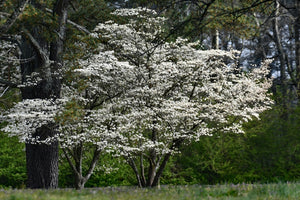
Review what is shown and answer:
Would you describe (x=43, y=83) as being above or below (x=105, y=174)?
above

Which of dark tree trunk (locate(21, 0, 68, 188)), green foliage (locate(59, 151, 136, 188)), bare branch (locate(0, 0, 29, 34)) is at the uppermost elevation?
bare branch (locate(0, 0, 29, 34))

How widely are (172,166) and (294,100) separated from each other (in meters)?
6.00

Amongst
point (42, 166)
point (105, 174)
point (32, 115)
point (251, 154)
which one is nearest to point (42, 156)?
point (42, 166)

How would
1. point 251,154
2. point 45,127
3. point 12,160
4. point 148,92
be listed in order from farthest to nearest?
point 12,160 → point 251,154 → point 148,92 → point 45,127

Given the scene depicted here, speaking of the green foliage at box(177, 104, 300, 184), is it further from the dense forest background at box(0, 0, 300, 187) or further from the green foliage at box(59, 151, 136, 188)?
the green foliage at box(59, 151, 136, 188)

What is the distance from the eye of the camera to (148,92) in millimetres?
9555

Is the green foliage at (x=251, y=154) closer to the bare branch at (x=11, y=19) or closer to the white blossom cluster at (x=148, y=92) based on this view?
the white blossom cluster at (x=148, y=92)

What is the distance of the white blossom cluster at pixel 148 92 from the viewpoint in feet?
30.6

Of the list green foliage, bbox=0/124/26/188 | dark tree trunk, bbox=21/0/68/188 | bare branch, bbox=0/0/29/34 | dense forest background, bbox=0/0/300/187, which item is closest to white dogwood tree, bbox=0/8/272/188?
dark tree trunk, bbox=21/0/68/188

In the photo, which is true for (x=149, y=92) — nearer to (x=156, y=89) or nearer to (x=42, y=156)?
(x=156, y=89)

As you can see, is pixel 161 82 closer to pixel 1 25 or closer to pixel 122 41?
pixel 122 41

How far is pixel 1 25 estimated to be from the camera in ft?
26.0

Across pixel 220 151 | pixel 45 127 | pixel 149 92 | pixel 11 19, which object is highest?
pixel 11 19

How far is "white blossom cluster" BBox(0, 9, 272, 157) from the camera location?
30.6 feet
